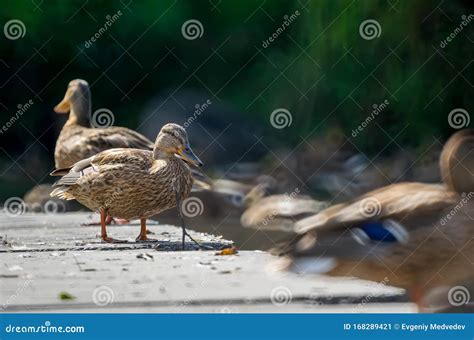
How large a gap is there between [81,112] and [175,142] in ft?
10.5

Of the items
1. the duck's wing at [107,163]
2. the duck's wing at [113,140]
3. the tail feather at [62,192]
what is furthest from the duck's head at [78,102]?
the duck's wing at [107,163]

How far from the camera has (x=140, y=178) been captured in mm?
6281

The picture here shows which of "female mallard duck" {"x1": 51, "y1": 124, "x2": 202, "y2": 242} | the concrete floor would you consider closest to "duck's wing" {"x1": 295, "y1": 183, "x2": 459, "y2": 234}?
the concrete floor

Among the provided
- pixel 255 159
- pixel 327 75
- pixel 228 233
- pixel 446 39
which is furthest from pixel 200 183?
pixel 255 159

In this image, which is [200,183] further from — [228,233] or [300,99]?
[300,99]

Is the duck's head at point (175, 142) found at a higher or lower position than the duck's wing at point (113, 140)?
higher

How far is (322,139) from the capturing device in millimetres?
13406

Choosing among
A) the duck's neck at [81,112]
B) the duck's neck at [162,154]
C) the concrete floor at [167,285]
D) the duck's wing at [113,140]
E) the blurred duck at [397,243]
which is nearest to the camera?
the concrete floor at [167,285]

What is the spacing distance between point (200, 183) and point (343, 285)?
367 centimetres

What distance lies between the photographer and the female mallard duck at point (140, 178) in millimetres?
6285

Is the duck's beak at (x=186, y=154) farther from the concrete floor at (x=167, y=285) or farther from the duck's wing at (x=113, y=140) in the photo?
the duck's wing at (x=113, y=140)

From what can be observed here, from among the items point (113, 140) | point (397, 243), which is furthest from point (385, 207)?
point (113, 140)

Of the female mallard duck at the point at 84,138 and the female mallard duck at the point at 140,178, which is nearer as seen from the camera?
the female mallard duck at the point at 140,178

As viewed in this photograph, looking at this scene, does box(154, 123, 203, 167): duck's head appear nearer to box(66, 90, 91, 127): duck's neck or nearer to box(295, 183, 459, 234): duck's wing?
box(295, 183, 459, 234): duck's wing
